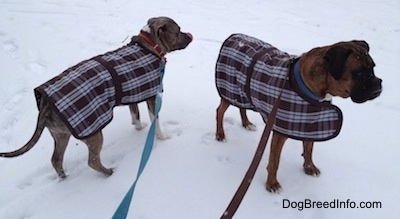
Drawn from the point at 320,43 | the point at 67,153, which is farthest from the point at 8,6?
the point at 320,43

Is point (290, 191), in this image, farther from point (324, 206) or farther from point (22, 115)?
point (22, 115)

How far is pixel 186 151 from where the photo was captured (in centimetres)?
357

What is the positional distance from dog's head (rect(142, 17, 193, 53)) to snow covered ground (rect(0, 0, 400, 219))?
3.19 feet

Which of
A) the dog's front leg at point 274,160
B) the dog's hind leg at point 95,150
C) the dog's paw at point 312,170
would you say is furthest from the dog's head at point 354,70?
the dog's hind leg at point 95,150

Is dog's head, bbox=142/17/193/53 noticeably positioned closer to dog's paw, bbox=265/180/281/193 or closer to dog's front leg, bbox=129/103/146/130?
dog's front leg, bbox=129/103/146/130

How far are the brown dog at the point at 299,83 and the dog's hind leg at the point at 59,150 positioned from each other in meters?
1.67

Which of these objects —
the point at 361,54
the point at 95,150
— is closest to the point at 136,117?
the point at 95,150

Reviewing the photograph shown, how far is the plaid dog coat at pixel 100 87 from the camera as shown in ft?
8.92

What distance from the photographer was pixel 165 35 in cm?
360

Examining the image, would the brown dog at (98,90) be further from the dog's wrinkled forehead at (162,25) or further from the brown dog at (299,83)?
the brown dog at (299,83)

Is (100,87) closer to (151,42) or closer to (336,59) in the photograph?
(151,42)

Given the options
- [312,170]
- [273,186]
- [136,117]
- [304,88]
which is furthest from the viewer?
[136,117]

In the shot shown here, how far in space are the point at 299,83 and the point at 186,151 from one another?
1.51 m

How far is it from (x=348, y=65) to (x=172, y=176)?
6.17ft
